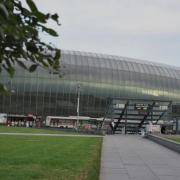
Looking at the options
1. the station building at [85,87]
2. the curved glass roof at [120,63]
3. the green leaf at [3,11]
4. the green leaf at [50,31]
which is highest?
the curved glass roof at [120,63]

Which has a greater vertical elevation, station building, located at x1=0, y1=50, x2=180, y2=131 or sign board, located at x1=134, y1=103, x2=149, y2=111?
station building, located at x1=0, y1=50, x2=180, y2=131

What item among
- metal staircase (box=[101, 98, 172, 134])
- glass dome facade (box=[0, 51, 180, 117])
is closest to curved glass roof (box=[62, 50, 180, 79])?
glass dome facade (box=[0, 51, 180, 117])

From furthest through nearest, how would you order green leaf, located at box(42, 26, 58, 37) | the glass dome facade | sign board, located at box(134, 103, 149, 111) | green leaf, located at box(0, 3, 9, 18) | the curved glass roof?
the curved glass roof → the glass dome facade → sign board, located at box(134, 103, 149, 111) → green leaf, located at box(42, 26, 58, 37) → green leaf, located at box(0, 3, 9, 18)

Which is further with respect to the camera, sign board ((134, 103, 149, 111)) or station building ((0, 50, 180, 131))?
station building ((0, 50, 180, 131))

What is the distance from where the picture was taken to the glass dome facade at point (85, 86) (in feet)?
375

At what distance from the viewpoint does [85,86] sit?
11688 cm

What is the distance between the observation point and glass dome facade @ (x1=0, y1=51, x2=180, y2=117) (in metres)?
114

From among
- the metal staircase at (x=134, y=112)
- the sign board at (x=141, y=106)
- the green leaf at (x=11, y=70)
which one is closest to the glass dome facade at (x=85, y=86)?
the metal staircase at (x=134, y=112)

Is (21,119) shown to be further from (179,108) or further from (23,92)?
(179,108)

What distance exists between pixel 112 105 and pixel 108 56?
54262 millimetres

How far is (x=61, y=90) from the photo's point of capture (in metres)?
116

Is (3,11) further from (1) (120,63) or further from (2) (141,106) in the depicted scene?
(1) (120,63)

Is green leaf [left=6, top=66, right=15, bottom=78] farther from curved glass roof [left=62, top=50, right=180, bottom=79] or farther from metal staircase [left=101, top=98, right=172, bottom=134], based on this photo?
curved glass roof [left=62, top=50, right=180, bottom=79]

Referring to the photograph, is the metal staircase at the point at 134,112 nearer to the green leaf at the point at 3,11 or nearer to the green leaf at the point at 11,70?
the green leaf at the point at 11,70
